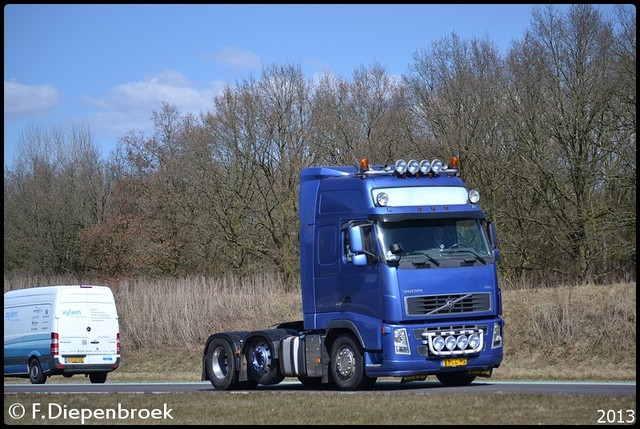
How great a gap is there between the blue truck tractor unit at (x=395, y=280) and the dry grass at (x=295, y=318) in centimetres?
601

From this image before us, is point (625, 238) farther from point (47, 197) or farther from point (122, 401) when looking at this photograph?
point (47, 197)

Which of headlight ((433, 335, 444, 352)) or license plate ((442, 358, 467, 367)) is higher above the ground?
headlight ((433, 335, 444, 352))

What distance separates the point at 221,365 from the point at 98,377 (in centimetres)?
981

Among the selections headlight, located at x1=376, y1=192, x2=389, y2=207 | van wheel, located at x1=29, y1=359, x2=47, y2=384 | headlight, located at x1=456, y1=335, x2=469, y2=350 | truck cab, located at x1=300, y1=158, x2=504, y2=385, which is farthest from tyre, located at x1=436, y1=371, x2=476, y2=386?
van wheel, located at x1=29, y1=359, x2=47, y2=384

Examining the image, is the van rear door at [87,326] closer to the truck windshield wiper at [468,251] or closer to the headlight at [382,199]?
the headlight at [382,199]

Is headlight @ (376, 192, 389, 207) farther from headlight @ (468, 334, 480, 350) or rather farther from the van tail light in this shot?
the van tail light

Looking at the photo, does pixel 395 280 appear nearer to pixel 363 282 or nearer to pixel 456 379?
pixel 363 282

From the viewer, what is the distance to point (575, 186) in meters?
39.6

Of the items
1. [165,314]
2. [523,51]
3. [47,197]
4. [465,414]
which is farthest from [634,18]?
[47,197]

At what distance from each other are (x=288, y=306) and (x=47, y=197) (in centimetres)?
2870

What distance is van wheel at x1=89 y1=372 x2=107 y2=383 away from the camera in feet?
99.1

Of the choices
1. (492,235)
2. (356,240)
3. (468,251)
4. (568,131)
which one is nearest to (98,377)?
(356,240)

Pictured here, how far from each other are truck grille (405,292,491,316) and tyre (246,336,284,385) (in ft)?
12.0

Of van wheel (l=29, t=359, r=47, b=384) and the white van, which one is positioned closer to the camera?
the white van
